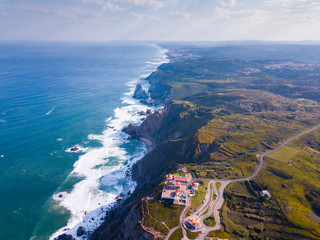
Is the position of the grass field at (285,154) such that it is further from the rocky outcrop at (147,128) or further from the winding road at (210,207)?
the rocky outcrop at (147,128)

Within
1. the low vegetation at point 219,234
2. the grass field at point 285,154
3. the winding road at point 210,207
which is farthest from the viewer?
the grass field at point 285,154

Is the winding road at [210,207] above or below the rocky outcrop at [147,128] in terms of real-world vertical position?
above

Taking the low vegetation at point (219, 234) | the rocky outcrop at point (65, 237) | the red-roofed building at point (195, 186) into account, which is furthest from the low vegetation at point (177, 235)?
the rocky outcrop at point (65, 237)

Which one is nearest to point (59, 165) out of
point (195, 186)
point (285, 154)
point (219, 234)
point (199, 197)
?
point (195, 186)

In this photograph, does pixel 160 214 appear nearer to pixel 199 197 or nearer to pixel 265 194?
pixel 199 197

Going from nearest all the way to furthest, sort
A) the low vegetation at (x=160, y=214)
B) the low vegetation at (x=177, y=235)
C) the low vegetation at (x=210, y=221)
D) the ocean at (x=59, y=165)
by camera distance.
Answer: the low vegetation at (x=177, y=235), the low vegetation at (x=210, y=221), the low vegetation at (x=160, y=214), the ocean at (x=59, y=165)

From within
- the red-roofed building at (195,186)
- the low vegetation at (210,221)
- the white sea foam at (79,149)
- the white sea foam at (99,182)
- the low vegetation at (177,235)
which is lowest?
the white sea foam at (99,182)

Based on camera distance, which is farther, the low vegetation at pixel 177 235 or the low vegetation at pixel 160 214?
the low vegetation at pixel 160 214
